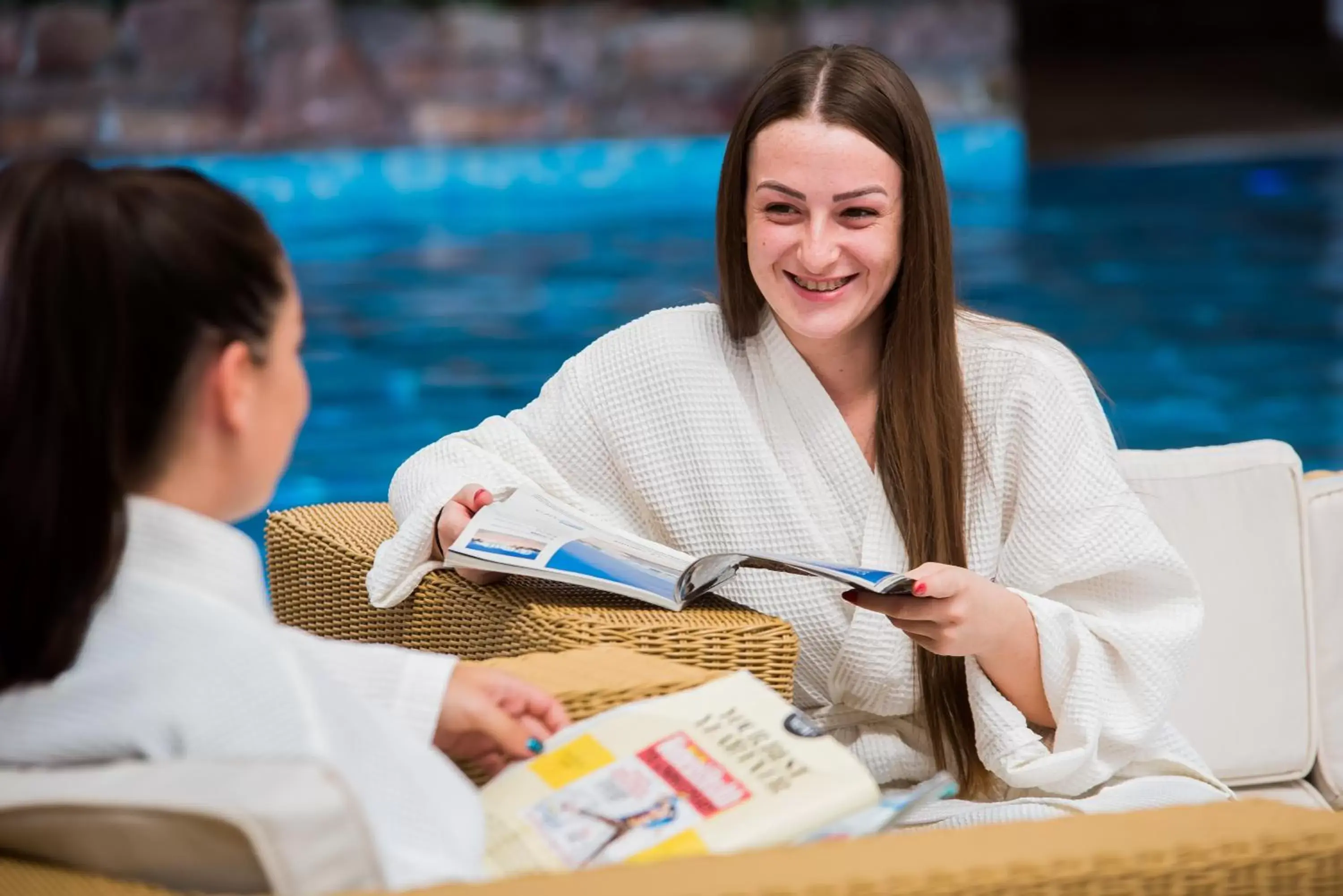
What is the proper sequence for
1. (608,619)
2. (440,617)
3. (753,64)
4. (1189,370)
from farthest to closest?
1. (753,64)
2. (1189,370)
3. (440,617)
4. (608,619)

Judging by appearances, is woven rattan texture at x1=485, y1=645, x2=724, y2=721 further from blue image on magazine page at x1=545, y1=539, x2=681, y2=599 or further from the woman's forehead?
the woman's forehead

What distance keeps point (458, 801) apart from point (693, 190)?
8.91 meters

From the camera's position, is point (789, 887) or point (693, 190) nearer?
point (789, 887)

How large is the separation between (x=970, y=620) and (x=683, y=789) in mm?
544

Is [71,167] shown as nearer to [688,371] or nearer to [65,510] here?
[65,510]

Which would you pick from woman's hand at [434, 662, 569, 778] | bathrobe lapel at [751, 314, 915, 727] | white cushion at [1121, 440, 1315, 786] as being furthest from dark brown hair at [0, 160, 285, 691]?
white cushion at [1121, 440, 1315, 786]

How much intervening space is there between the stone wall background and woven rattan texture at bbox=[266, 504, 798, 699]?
8281mm

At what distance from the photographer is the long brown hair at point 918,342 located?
1939mm

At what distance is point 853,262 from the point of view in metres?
1.95

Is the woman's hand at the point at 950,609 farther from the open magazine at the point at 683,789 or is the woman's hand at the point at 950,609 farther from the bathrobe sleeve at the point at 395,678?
the bathrobe sleeve at the point at 395,678

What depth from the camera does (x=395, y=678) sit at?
4.57ft

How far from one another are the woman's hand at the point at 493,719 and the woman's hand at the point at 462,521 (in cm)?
47

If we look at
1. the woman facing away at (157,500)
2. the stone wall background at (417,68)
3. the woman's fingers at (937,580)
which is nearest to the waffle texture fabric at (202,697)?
the woman facing away at (157,500)

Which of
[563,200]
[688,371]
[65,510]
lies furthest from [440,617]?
[563,200]
